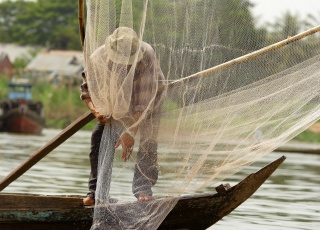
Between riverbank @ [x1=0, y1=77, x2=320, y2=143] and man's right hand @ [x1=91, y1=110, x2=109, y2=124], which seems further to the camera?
riverbank @ [x1=0, y1=77, x2=320, y2=143]

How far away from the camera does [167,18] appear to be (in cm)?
720

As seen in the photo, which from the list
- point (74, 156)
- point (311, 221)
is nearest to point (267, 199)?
point (311, 221)

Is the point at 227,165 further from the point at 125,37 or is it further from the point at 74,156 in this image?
the point at 74,156

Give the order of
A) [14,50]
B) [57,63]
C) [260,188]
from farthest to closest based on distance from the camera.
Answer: [14,50] → [57,63] → [260,188]

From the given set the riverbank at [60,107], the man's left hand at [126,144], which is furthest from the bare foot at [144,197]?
the riverbank at [60,107]

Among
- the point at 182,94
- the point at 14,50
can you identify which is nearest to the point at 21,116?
the point at 182,94

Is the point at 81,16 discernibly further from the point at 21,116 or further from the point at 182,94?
the point at 21,116

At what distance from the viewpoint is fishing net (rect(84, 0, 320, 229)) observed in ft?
23.6

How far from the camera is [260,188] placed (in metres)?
13.5

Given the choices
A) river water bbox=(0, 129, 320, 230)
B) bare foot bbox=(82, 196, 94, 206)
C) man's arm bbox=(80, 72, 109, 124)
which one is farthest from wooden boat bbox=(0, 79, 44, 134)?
man's arm bbox=(80, 72, 109, 124)

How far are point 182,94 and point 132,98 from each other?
324mm

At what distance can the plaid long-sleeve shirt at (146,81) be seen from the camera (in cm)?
717

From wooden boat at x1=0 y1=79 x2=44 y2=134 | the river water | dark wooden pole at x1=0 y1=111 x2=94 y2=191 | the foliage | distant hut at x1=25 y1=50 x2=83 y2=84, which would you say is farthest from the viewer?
the foliage

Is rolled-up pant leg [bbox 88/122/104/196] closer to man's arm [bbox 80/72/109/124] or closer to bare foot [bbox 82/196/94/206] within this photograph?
bare foot [bbox 82/196/94/206]
